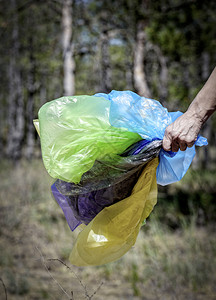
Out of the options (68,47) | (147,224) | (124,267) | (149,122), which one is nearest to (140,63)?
(68,47)

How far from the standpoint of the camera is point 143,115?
4.55 feet

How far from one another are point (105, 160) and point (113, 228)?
317 millimetres

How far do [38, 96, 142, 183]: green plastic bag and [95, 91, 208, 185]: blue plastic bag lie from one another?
0.04m

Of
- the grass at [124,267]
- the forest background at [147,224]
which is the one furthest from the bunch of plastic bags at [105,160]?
the grass at [124,267]

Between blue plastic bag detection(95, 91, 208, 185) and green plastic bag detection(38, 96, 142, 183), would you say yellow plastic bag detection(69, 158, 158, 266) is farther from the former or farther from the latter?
green plastic bag detection(38, 96, 142, 183)

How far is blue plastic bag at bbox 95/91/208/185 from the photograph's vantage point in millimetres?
1319

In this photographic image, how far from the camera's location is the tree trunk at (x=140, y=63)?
13.9ft

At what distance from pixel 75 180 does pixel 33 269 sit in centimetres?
283

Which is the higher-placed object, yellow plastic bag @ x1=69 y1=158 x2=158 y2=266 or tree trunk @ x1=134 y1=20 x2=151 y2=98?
tree trunk @ x1=134 y1=20 x2=151 y2=98

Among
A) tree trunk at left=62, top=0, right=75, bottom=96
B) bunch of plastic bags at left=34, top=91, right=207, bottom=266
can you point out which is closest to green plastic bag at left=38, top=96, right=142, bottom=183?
bunch of plastic bags at left=34, top=91, right=207, bottom=266

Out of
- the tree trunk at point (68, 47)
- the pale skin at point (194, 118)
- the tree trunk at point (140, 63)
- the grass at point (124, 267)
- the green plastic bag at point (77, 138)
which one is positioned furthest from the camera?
the tree trunk at point (68, 47)

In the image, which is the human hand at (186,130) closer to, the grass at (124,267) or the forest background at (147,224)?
the forest background at (147,224)

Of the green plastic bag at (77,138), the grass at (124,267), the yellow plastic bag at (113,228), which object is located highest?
the green plastic bag at (77,138)

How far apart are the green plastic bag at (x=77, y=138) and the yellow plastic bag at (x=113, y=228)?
20 cm
